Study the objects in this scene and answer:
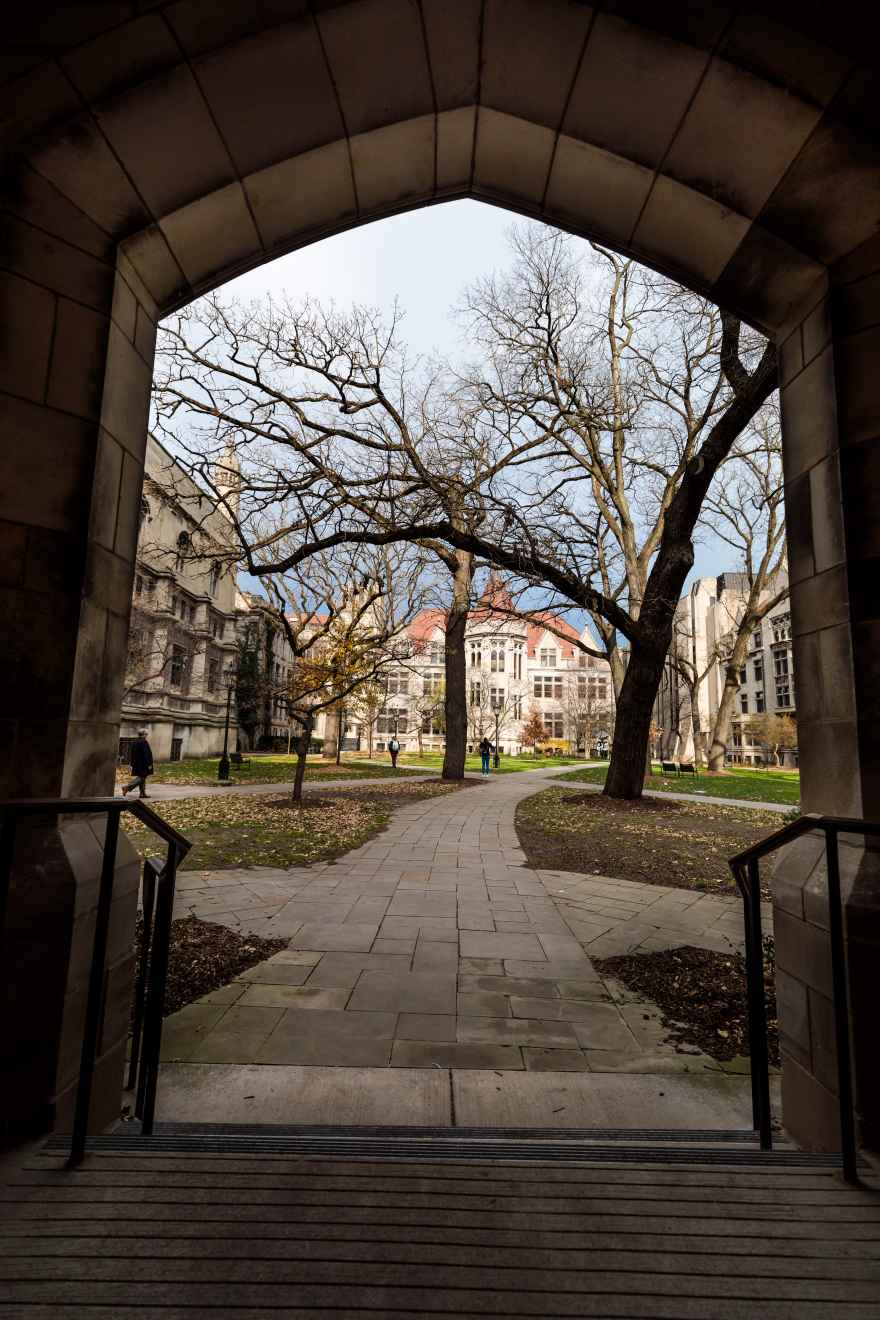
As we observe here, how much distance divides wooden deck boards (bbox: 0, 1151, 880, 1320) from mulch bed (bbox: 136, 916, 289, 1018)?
2.02m

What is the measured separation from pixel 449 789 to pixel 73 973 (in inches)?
660

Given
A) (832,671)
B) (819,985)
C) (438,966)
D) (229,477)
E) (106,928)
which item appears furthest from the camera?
(229,477)

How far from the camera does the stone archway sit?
8.00 feet

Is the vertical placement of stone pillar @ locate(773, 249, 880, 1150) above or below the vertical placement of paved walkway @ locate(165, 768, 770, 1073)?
above

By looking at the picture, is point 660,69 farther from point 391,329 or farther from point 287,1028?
point 391,329

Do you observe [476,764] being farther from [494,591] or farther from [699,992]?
[699,992]

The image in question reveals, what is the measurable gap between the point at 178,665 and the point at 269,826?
1000 inches

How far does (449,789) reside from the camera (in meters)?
18.7

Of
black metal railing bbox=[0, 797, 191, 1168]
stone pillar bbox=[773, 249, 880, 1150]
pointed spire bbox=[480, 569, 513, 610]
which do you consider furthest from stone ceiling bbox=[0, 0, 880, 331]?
pointed spire bbox=[480, 569, 513, 610]

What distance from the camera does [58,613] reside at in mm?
2453

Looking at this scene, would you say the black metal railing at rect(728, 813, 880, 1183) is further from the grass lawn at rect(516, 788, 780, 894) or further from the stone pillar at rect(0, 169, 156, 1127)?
the grass lawn at rect(516, 788, 780, 894)

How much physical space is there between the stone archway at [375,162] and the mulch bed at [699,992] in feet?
3.26

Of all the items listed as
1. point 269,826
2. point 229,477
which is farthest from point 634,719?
point 229,477

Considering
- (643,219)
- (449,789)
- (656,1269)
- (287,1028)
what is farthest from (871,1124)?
(449,789)
